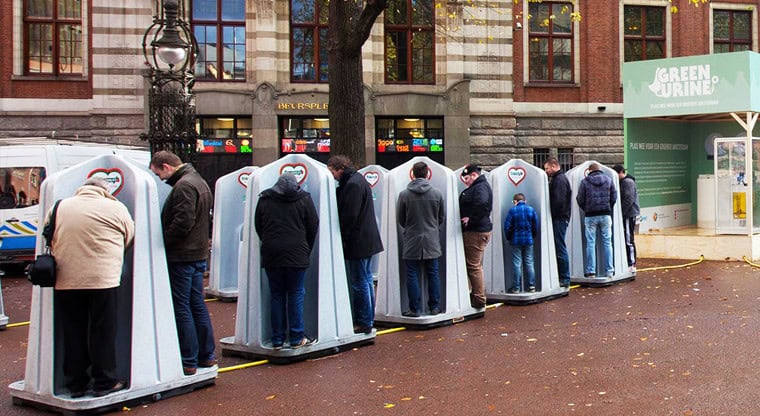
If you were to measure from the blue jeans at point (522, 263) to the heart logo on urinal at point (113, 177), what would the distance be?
623 cm

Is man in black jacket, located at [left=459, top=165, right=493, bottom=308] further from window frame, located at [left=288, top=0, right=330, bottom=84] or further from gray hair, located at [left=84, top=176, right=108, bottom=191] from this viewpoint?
window frame, located at [left=288, top=0, right=330, bottom=84]

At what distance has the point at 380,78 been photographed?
26.3 meters

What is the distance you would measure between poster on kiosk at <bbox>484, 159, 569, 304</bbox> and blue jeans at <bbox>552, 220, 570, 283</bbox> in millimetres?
375

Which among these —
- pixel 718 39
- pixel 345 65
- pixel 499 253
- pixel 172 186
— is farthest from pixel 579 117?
pixel 172 186

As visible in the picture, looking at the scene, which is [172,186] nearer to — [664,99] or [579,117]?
[664,99]

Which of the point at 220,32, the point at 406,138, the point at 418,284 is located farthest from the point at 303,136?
the point at 418,284

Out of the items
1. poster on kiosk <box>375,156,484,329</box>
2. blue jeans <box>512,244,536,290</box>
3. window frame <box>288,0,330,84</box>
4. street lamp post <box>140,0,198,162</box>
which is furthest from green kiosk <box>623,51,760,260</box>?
window frame <box>288,0,330,84</box>

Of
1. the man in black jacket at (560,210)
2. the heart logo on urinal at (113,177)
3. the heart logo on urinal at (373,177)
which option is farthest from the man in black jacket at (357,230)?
the heart logo on urinal at (373,177)

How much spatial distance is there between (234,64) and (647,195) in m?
14.6

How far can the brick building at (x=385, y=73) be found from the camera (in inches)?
976

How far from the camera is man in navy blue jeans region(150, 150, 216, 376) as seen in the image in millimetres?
6504

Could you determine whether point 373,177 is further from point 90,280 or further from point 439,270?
point 90,280

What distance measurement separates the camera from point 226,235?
1217 cm

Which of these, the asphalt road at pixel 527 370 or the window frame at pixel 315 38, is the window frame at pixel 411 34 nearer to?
the window frame at pixel 315 38
